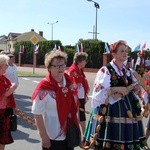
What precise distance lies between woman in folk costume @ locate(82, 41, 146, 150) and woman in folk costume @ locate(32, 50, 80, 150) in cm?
122

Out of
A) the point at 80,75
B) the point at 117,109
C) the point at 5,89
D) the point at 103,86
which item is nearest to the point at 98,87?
the point at 103,86

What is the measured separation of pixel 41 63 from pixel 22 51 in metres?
4.36

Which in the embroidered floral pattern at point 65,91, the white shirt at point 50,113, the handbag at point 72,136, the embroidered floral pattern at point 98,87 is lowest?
the handbag at point 72,136

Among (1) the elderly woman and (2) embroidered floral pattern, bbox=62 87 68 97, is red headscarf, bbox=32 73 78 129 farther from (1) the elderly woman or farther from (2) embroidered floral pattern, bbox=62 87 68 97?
(1) the elderly woman

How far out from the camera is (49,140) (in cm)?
425

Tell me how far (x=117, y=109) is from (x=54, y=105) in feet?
4.80

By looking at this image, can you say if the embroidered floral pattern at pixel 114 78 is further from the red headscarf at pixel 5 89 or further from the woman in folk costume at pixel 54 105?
the red headscarf at pixel 5 89

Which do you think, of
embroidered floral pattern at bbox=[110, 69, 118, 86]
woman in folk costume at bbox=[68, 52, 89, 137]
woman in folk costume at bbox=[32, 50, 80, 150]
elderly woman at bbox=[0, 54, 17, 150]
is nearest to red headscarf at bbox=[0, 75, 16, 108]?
elderly woman at bbox=[0, 54, 17, 150]

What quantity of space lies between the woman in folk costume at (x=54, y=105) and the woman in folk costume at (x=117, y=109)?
1.22 m

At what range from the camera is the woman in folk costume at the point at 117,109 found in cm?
546

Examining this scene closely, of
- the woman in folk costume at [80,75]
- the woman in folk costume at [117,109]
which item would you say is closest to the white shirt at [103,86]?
the woman in folk costume at [117,109]

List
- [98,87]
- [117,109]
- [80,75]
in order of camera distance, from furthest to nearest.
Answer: [80,75] < [98,87] < [117,109]

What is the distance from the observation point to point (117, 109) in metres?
5.49

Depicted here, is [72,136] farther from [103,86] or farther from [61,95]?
[103,86]
